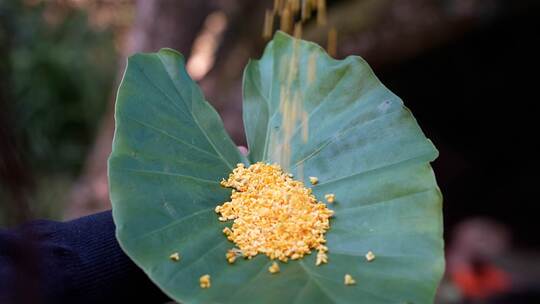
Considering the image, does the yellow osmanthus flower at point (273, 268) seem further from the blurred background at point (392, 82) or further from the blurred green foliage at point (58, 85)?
the blurred green foliage at point (58, 85)

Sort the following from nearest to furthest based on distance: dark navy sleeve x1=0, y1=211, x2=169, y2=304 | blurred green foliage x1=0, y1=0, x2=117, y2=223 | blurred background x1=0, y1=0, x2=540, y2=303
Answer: dark navy sleeve x1=0, y1=211, x2=169, y2=304 < blurred background x1=0, y1=0, x2=540, y2=303 < blurred green foliage x1=0, y1=0, x2=117, y2=223

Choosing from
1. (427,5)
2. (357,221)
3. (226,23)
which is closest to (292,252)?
(357,221)

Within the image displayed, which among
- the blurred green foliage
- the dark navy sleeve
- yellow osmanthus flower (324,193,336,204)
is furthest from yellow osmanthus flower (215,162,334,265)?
the blurred green foliage

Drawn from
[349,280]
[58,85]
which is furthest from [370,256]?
[58,85]

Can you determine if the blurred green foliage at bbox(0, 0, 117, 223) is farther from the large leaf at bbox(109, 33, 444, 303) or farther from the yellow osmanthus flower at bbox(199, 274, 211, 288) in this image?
the yellow osmanthus flower at bbox(199, 274, 211, 288)

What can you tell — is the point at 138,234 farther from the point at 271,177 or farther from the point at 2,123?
the point at 2,123

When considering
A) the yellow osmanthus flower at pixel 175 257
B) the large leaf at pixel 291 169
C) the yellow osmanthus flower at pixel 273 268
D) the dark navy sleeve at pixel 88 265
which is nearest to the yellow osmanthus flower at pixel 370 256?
the large leaf at pixel 291 169
